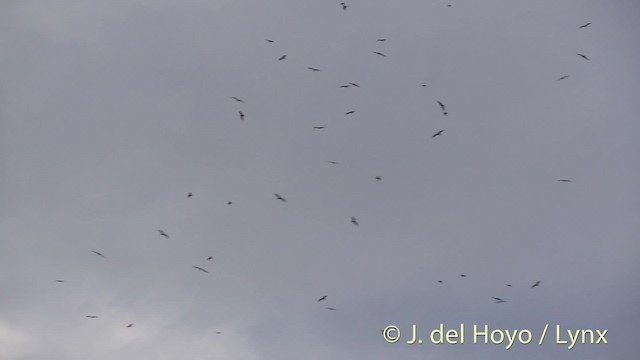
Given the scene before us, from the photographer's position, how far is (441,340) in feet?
286

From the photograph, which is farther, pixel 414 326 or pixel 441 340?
pixel 414 326

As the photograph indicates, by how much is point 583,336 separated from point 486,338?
440 inches

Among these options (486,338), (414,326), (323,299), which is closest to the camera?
(486,338)

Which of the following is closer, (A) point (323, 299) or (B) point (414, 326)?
(B) point (414, 326)

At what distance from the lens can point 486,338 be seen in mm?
86938

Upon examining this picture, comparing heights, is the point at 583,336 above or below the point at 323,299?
above

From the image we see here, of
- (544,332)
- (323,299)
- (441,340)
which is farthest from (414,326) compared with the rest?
(323,299)

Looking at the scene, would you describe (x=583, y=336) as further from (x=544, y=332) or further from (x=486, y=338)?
(x=486, y=338)

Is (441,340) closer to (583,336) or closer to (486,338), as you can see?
(486,338)

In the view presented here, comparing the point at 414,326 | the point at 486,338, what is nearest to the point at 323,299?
the point at 414,326

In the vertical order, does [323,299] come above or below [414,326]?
below

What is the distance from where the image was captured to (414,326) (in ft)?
307

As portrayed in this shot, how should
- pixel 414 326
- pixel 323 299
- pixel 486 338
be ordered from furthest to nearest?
pixel 323 299 < pixel 414 326 < pixel 486 338

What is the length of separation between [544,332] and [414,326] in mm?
14914
